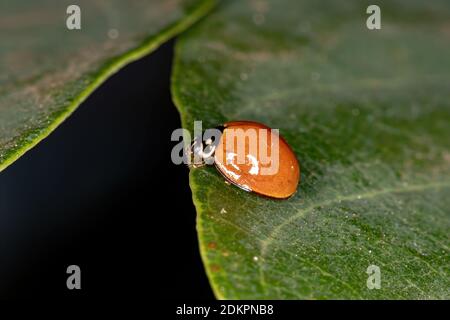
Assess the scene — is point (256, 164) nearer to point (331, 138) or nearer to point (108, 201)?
point (331, 138)

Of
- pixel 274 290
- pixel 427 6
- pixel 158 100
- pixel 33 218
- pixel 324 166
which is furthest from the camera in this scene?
pixel 427 6

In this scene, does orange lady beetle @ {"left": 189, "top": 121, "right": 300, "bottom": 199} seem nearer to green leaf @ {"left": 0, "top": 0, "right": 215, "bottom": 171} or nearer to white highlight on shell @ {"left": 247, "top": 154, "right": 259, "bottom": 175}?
white highlight on shell @ {"left": 247, "top": 154, "right": 259, "bottom": 175}

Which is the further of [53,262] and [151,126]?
[151,126]

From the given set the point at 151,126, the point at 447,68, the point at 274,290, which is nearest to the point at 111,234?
the point at 151,126

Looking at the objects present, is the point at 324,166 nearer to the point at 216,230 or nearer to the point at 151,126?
the point at 216,230

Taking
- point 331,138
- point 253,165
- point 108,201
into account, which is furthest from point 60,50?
point 331,138

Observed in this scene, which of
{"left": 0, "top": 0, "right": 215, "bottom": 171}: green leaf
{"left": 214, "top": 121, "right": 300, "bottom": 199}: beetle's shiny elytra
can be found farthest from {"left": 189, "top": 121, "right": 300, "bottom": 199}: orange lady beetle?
{"left": 0, "top": 0, "right": 215, "bottom": 171}: green leaf
